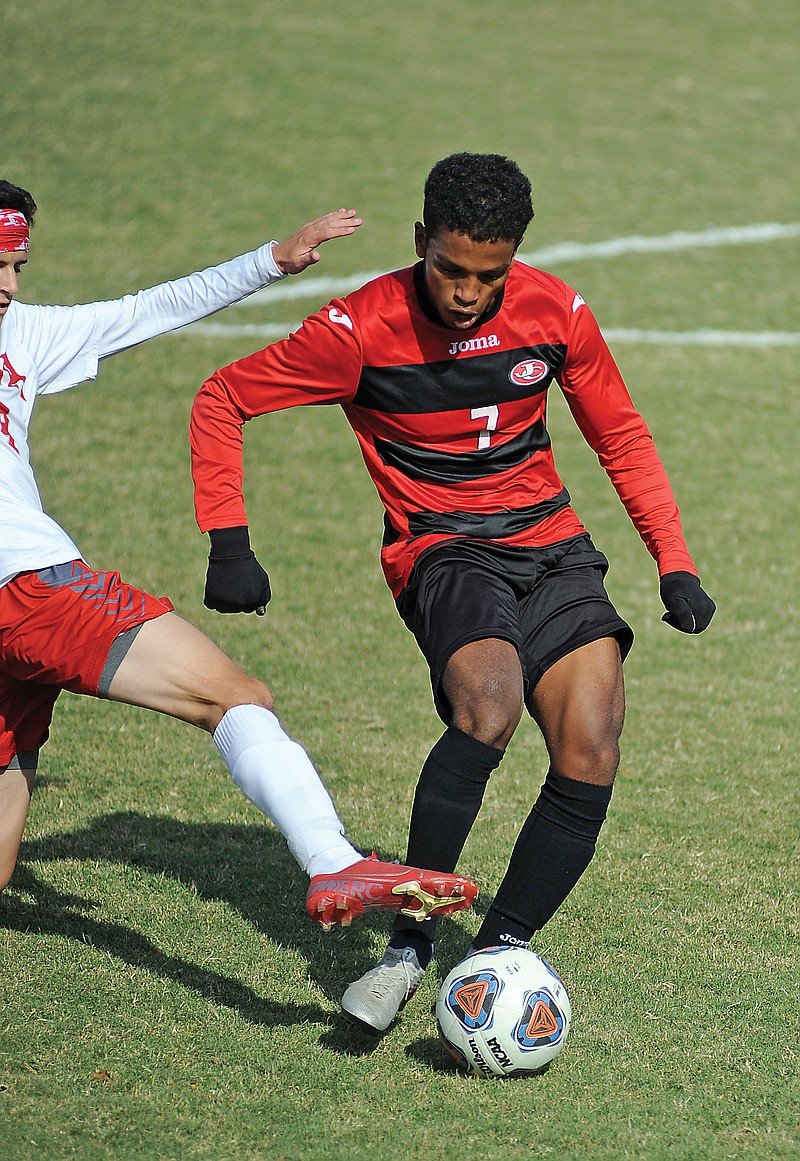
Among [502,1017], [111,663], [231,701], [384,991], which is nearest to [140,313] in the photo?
[111,663]

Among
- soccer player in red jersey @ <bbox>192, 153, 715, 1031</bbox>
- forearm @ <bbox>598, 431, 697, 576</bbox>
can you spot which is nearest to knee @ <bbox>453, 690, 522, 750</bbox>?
soccer player in red jersey @ <bbox>192, 153, 715, 1031</bbox>

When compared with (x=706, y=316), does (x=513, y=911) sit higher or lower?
lower

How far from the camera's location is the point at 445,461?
4.25m

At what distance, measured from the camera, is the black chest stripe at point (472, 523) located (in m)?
4.23

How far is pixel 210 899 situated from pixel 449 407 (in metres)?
1.84

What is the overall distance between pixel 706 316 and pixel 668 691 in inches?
249

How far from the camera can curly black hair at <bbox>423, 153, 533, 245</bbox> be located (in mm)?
3814

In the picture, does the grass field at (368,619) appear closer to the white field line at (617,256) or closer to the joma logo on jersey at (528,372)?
the white field line at (617,256)

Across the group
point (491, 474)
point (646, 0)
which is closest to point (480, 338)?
point (491, 474)

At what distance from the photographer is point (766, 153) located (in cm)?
1617

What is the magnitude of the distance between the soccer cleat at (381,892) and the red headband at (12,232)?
1892mm

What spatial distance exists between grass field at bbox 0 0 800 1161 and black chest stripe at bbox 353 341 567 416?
1.69m

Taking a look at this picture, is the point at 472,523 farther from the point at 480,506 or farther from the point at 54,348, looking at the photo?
the point at 54,348

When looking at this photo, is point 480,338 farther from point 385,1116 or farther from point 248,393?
point 385,1116
